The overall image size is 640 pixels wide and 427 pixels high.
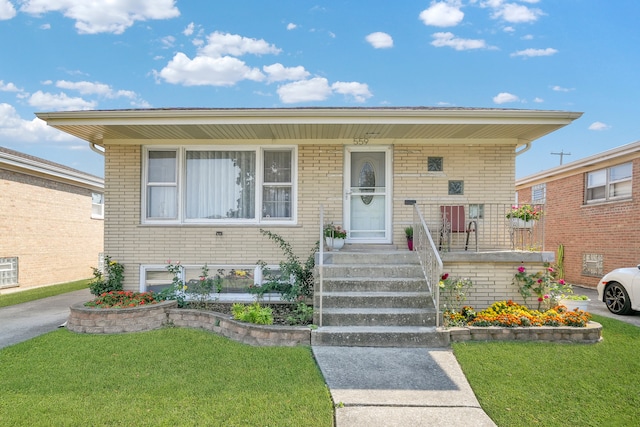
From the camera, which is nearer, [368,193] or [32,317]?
[32,317]

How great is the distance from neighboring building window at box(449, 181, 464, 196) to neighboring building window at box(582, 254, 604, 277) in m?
7.42

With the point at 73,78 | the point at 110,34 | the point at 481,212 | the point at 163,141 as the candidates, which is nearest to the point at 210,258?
the point at 163,141

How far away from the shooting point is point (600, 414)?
11.8 ft

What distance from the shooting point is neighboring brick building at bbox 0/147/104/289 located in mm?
11281

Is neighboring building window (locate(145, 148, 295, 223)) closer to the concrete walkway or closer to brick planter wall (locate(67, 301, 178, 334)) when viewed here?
brick planter wall (locate(67, 301, 178, 334))

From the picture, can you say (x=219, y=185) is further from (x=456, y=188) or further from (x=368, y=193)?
(x=456, y=188)

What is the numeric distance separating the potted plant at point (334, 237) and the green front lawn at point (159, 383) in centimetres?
251

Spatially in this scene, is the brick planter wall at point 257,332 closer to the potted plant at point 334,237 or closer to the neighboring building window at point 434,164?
the potted plant at point 334,237

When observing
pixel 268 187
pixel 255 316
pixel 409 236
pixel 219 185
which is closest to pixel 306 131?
pixel 268 187

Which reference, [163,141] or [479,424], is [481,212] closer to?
[479,424]

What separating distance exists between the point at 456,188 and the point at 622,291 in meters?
4.06

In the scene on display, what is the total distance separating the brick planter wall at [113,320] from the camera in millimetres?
6148

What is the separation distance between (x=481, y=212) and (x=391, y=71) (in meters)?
6.28

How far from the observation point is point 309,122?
6586mm
